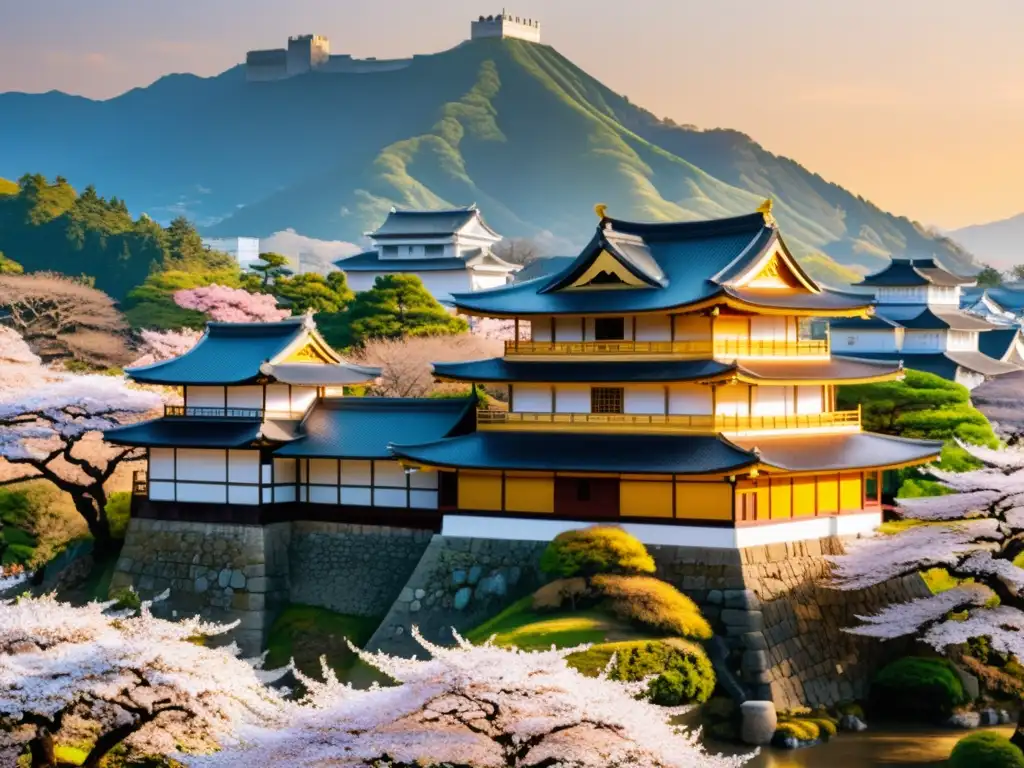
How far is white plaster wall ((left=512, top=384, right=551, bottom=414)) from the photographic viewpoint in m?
40.2

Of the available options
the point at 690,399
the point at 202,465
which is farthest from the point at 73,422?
the point at 690,399

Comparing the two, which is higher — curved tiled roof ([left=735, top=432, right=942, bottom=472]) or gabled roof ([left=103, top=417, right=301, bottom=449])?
gabled roof ([left=103, top=417, right=301, bottom=449])

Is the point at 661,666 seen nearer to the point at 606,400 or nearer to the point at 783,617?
the point at 783,617

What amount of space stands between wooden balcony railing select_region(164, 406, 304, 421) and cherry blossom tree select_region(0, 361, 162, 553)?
3.38 metres

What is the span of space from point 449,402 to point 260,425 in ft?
15.6

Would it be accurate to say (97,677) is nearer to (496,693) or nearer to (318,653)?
(496,693)

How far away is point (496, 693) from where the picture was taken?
893 inches

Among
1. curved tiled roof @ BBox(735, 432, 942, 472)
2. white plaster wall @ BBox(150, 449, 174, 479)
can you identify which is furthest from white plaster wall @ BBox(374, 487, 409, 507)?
curved tiled roof @ BBox(735, 432, 942, 472)

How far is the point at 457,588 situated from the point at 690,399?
682 cm

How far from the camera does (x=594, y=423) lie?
3916 cm

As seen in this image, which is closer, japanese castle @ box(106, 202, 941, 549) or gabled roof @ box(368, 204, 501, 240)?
japanese castle @ box(106, 202, 941, 549)

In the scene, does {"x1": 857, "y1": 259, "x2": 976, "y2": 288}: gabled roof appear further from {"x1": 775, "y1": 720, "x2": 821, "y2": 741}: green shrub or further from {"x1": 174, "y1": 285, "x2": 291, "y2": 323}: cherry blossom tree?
{"x1": 775, "y1": 720, "x2": 821, "y2": 741}: green shrub

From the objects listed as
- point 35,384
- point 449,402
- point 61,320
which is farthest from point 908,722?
point 61,320

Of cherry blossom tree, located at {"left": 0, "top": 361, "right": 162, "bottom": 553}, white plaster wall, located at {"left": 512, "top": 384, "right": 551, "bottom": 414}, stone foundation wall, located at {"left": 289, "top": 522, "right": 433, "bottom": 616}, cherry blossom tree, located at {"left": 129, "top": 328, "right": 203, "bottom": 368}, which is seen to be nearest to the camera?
white plaster wall, located at {"left": 512, "top": 384, "right": 551, "bottom": 414}
